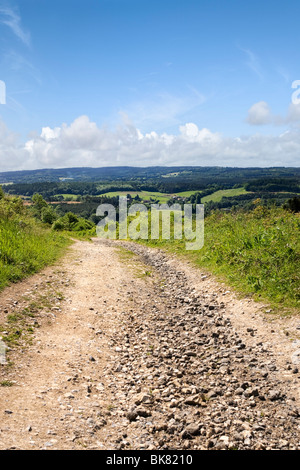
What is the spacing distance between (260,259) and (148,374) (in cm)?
734

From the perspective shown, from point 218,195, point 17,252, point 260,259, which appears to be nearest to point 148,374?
point 260,259

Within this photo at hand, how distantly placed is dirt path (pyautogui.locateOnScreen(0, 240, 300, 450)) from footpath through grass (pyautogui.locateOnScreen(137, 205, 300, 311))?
0.88m

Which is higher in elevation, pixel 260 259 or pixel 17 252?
pixel 260 259

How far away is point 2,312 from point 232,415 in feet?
23.3

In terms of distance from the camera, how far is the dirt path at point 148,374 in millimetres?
4707

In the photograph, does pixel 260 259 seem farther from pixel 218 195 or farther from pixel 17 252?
pixel 218 195

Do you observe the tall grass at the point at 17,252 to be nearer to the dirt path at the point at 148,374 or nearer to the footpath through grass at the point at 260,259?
the dirt path at the point at 148,374

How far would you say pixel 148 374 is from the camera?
22.2ft

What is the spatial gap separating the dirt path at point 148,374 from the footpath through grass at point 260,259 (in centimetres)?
88

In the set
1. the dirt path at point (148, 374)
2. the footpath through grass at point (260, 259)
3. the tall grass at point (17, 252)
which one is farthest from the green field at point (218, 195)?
the dirt path at point (148, 374)

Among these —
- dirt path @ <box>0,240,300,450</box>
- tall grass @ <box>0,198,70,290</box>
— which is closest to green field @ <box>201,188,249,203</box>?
tall grass @ <box>0,198,70,290</box>

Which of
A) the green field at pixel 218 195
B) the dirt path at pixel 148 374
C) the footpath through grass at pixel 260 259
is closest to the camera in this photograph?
the dirt path at pixel 148 374
